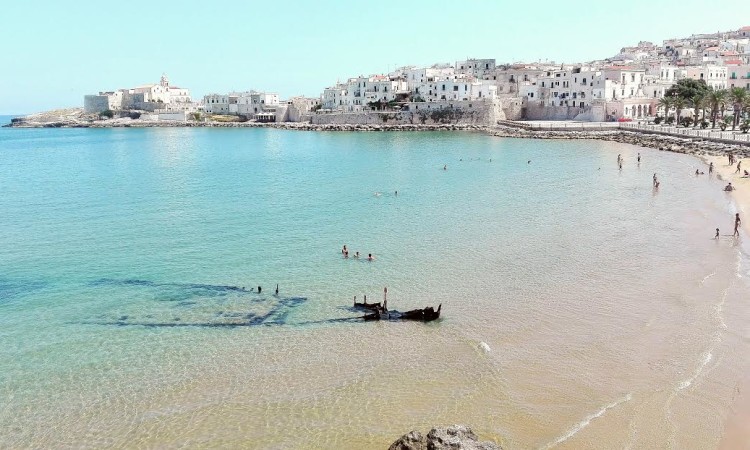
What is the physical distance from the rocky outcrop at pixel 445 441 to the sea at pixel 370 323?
71.2 inches

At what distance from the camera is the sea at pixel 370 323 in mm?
13797

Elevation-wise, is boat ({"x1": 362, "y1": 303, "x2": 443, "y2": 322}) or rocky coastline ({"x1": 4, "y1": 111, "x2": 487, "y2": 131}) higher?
rocky coastline ({"x1": 4, "y1": 111, "x2": 487, "y2": 131})

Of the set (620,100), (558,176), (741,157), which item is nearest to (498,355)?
(558,176)

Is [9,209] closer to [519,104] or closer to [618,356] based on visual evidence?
[618,356]

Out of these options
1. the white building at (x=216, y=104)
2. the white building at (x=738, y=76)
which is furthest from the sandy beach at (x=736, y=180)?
the white building at (x=216, y=104)

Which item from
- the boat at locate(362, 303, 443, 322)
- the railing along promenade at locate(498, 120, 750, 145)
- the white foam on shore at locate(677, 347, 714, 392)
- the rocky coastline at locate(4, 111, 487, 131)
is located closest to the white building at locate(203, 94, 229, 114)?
the rocky coastline at locate(4, 111, 487, 131)

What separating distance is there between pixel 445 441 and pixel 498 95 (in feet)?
314

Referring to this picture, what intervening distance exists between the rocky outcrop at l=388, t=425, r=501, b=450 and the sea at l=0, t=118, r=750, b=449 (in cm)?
181

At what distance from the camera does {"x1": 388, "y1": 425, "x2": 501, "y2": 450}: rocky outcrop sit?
10.7m

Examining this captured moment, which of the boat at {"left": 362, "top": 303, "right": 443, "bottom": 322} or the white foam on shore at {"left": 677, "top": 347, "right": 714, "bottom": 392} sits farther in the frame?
the boat at {"left": 362, "top": 303, "right": 443, "bottom": 322}

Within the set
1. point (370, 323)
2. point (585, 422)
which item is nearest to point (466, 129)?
point (370, 323)

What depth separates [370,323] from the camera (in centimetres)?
1897

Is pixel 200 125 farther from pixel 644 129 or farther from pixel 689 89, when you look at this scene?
pixel 689 89

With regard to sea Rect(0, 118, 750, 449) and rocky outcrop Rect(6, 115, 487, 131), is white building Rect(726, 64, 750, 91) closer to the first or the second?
rocky outcrop Rect(6, 115, 487, 131)
